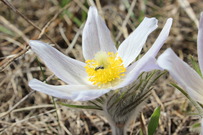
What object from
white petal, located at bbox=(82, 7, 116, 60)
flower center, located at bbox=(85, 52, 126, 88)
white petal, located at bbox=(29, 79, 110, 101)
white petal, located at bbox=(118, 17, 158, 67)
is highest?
white petal, located at bbox=(82, 7, 116, 60)

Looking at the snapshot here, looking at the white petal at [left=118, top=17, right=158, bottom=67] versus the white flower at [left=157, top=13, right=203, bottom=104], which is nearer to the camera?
the white flower at [left=157, top=13, right=203, bottom=104]

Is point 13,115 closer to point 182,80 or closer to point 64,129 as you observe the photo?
point 64,129

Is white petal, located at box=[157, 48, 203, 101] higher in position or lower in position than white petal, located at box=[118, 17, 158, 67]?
lower

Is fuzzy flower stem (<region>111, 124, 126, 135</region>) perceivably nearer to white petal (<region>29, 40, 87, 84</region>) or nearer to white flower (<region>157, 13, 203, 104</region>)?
white petal (<region>29, 40, 87, 84</region>)

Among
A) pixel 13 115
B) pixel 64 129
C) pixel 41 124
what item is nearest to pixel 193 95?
pixel 64 129

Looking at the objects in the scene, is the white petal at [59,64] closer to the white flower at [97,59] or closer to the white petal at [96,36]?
the white flower at [97,59]

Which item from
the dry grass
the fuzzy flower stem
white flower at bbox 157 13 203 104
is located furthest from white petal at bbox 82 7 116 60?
white flower at bbox 157 13 203 104
